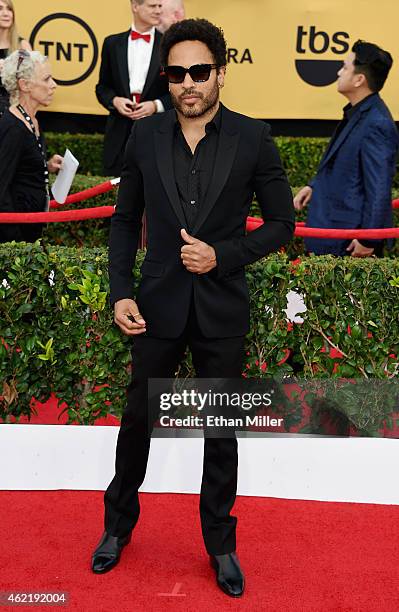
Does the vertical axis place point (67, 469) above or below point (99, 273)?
below

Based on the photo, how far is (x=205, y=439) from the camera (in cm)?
406

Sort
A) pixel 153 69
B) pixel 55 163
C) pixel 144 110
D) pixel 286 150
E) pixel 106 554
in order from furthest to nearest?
pixel 286 150, pixel 153 69, pixel 144 110, pixel 55 163, pixel 106 554

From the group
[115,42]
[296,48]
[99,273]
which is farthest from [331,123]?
[99,273]

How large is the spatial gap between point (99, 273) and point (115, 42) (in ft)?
14.0

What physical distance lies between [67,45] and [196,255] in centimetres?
738

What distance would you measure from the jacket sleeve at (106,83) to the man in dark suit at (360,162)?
8.44ft

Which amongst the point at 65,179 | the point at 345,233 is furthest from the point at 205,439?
the point at 65,179

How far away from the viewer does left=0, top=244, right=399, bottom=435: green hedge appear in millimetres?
4957

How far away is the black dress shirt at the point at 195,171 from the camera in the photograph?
3.83m

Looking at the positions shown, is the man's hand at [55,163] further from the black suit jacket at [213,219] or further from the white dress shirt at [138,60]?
the black suit jacket at [213,219]

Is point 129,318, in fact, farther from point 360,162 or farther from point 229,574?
point 360,162

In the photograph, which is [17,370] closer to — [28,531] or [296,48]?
[28,531]

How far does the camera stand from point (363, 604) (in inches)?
154

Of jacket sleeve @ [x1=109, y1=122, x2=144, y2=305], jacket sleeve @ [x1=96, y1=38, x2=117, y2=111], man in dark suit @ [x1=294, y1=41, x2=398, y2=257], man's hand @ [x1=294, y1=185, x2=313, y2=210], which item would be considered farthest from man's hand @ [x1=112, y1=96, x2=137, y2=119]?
jacket sleeve @ [x1=109, y1=122, x2=144, y2=305]
